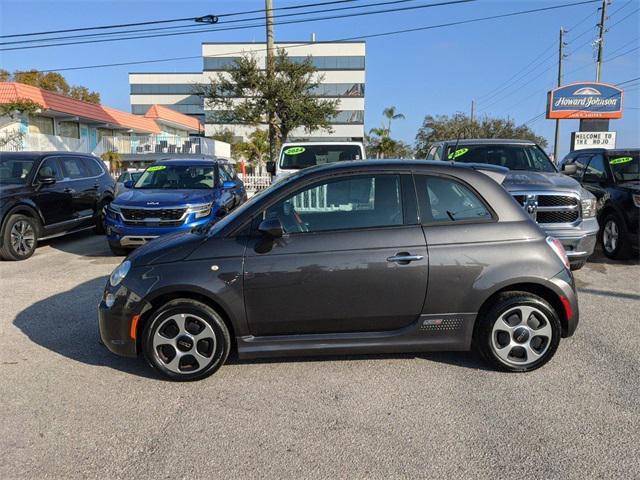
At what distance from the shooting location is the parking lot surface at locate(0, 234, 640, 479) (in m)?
2.81

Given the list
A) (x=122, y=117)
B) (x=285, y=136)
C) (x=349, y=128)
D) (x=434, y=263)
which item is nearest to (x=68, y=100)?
(x=122, y=117)

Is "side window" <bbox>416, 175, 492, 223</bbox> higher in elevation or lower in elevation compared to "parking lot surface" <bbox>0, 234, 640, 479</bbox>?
higher

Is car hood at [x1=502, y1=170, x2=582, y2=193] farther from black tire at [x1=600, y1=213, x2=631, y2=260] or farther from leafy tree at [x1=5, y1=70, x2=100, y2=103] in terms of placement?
leafy tree at [x1=5, y1=70, x2=100, y2=103]

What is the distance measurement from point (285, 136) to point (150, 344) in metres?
23.3

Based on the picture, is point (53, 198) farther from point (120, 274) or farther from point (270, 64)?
point (270, 64)

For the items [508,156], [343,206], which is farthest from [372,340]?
[508,156]

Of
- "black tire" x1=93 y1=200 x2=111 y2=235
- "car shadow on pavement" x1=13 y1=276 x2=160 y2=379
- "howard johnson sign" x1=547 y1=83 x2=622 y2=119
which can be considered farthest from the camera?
"howard johnson sign" x1=547 y1=83 x2=622 y2=119

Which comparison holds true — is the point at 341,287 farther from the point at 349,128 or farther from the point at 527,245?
the point at 349,128

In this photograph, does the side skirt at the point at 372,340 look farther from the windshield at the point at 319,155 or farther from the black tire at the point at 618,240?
the windshield at the point at 319,155

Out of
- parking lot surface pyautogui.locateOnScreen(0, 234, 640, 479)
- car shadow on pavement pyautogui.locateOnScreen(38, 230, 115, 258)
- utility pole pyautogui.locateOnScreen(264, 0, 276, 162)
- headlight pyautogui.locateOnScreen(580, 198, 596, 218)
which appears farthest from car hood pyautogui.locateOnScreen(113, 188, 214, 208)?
utility pole pyautogui.locateOnScreen(264, 0, 276, 162)

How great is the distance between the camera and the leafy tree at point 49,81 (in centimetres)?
5241

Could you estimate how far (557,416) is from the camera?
3309mm

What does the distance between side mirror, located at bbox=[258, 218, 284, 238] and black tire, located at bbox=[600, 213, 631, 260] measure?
21.8 feet

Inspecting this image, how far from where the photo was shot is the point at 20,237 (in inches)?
335
